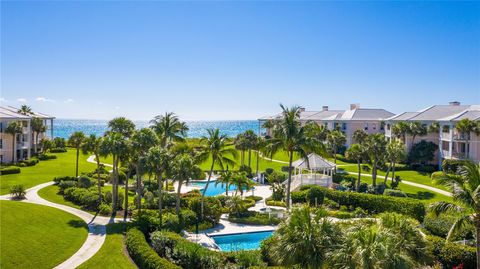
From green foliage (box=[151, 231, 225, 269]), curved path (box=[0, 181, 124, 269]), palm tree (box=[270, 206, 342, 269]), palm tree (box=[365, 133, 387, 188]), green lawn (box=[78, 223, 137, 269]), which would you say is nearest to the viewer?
palm tree (box=[270, 206, 342, 269])

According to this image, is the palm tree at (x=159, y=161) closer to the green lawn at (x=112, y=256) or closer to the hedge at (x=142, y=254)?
the green lawn at (x=112, y=256)

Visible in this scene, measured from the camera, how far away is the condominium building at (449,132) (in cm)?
5250

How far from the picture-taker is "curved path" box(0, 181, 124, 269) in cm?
2119

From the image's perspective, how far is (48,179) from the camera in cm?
4388

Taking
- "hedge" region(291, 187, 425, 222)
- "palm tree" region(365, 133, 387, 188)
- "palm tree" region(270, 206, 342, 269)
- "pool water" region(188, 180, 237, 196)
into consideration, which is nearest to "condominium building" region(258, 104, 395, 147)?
"palm tree" region(365, 133, 387, 188)

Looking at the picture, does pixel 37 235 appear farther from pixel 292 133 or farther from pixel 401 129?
pixel 401 129

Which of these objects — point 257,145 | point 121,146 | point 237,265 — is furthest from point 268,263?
point 257,145

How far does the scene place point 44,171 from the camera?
48594mm

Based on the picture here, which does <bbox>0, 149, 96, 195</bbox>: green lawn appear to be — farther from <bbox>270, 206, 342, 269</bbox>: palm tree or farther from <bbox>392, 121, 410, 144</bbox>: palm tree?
<bbox>392, 121, 410, 144</bbox>: palm tree

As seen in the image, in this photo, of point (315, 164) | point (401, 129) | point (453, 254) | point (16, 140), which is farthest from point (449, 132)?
point (16, 140)

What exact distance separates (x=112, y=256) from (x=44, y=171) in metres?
33.5

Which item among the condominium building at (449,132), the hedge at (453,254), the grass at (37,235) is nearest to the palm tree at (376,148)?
the condominium building at (449,132)

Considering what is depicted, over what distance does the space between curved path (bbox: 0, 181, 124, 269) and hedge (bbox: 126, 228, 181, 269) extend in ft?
8.03

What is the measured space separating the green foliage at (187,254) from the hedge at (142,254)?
1.27 metres
